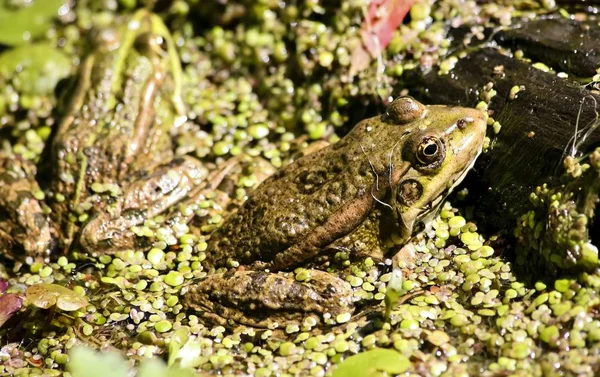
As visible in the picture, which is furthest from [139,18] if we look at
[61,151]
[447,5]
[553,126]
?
[553,126]

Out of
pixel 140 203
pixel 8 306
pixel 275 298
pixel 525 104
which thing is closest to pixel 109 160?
pixel 140 203

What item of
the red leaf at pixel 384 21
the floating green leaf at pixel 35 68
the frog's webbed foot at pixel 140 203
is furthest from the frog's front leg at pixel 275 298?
the floating green leaf at pixel 35 68

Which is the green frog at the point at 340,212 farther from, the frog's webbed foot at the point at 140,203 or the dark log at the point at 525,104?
the frog's webbed foot at the point at 140,203

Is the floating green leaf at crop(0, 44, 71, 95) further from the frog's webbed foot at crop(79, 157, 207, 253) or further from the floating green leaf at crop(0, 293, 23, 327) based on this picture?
the floating green leaf at crop(0, 293, 23, 327)

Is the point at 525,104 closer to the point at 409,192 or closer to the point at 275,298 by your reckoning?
the point at 409,192

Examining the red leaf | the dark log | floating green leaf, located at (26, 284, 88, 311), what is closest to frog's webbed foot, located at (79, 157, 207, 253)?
floating green leaf, located at (26, 284, 88, 311)
